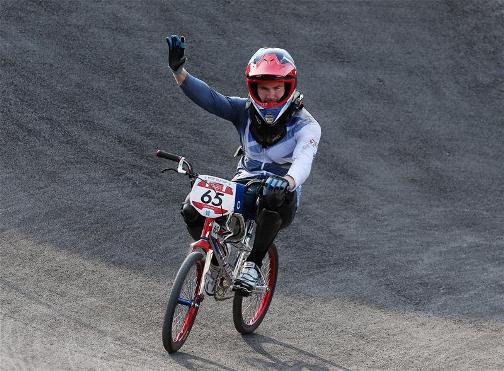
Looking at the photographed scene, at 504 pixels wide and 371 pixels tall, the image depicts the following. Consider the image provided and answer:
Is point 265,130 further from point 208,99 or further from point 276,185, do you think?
point 276,185

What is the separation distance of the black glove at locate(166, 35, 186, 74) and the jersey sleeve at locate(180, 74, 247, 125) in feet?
0.70

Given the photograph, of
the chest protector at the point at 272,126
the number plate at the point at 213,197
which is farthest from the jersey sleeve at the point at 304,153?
the number plate at the point at 213,197

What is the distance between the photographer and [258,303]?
805cm

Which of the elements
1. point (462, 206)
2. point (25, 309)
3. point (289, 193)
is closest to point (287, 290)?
point (289, 193)

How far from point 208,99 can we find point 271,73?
0.61 m

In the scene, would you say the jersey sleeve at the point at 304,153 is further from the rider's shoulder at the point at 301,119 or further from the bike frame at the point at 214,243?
the bike frame at the point at 214,243

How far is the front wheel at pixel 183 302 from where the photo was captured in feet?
21.6

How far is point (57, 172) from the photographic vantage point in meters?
10.5

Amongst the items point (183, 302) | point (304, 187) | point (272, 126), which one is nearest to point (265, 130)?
point (272, 126)

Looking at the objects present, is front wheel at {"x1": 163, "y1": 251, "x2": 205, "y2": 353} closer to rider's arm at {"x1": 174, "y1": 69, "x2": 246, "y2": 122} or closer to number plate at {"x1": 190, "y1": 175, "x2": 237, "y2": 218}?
number plate at {"x1": 190, "y1": 175, "x2": 237, "y2": 218}

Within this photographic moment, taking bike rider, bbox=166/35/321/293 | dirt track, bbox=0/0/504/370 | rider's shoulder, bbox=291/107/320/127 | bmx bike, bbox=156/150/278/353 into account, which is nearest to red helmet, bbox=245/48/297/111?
bike rider, bbox=166/35/321/293

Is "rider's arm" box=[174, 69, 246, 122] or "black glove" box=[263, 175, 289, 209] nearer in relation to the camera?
"black glove" box=[263, 175, 289, 209]

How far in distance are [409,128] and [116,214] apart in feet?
19.0

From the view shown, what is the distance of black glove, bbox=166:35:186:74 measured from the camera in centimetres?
703
